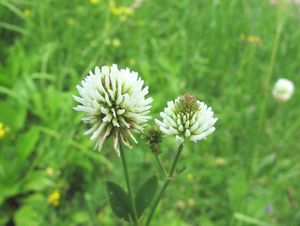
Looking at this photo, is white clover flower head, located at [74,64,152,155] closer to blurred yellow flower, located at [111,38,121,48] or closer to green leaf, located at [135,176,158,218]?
green leaf, located at [135,176,158,218]

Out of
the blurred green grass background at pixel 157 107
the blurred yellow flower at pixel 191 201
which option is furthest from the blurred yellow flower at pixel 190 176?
the blurred yellow flower at pixel 191 201

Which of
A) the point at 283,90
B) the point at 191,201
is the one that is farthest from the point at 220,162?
the point at 283,90

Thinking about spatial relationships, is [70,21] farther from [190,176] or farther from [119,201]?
[119,201]

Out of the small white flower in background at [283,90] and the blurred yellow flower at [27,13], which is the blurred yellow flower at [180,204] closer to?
the small white flower in background at [283,90]

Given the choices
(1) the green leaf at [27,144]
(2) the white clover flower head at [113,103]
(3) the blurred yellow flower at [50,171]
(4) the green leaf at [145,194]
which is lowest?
(4) the green leaf at [145,194]

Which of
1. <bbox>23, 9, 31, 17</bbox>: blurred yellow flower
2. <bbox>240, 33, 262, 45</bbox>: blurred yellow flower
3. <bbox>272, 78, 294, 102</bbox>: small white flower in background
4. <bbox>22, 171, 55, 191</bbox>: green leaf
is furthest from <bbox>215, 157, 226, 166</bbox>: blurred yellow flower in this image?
<bbox>23, 9, 31, 17</bbox>: blurred yellow flower

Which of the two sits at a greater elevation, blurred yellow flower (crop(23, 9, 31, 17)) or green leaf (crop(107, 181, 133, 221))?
blurred yellow flower (crop(23, 9, 31, 17))
